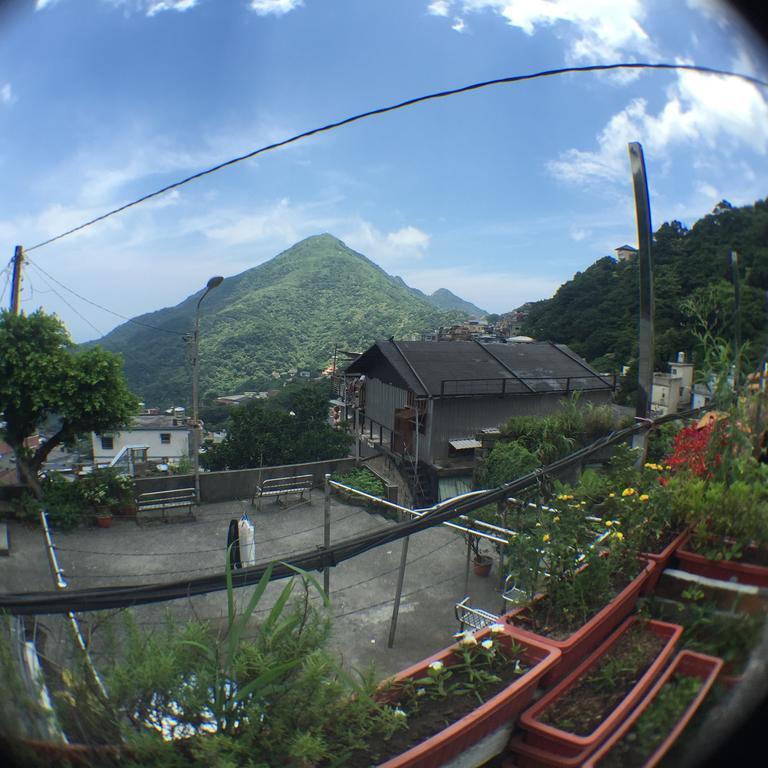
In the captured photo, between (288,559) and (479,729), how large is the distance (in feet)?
2.03

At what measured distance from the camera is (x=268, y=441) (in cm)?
1700

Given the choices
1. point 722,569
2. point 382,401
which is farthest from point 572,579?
point 382,401

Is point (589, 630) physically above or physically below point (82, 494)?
above

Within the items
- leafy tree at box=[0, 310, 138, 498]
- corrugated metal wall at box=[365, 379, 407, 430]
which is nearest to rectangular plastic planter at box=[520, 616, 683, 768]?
leafy tree at box=[0, 310, 138, 498]

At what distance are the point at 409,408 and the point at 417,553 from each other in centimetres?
384

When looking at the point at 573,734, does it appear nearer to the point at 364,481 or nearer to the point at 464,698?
the point at 464,698

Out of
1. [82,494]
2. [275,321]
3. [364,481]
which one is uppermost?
[275,321]

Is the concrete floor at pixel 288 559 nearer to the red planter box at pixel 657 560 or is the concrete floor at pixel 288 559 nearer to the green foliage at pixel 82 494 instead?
the green foliage at pixel 82 494

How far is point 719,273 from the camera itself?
4.69ft

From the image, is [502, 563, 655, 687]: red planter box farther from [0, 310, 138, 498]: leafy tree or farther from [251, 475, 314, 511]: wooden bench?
[251, 475, 314, 511]: wooden bench

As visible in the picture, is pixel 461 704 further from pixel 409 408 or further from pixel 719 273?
pixel 409 408

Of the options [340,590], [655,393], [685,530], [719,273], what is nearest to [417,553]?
[340,590]

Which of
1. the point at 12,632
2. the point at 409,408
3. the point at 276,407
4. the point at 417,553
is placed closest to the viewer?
the point at 12,632

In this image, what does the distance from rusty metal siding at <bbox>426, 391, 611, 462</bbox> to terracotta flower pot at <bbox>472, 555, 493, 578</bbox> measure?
173 centimetres
